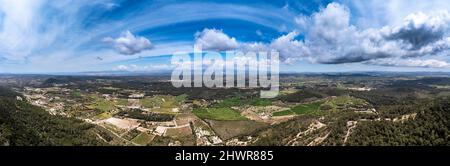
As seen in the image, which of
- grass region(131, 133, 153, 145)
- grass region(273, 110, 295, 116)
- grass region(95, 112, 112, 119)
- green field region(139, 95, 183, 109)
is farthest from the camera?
green field region(139, 95, 183, 109)

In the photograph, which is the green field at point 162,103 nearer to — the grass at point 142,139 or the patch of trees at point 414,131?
the grass at point 142,139

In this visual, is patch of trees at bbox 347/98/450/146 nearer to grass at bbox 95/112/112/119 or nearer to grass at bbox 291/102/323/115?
grass at bbox 291/102/323/115

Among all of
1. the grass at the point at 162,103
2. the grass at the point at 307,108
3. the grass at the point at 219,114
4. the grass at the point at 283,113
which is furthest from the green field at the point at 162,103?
the grass at the point at 307,108

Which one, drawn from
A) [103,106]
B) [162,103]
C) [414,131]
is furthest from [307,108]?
[103,106]

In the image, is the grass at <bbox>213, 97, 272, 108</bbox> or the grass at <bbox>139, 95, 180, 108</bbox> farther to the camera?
the grass at <bbox>213, 97, 272, 108</bbox>

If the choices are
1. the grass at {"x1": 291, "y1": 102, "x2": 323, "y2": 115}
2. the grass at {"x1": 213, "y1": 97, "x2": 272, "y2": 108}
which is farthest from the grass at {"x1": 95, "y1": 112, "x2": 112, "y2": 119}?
the grass at {"x1": 291, "y1": 102, "x2": 323, "y2": 115}

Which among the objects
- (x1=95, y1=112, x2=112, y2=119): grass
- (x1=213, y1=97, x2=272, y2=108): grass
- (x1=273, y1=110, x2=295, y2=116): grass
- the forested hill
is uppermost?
the forested hill

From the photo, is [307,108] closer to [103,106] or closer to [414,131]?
[414,131]
